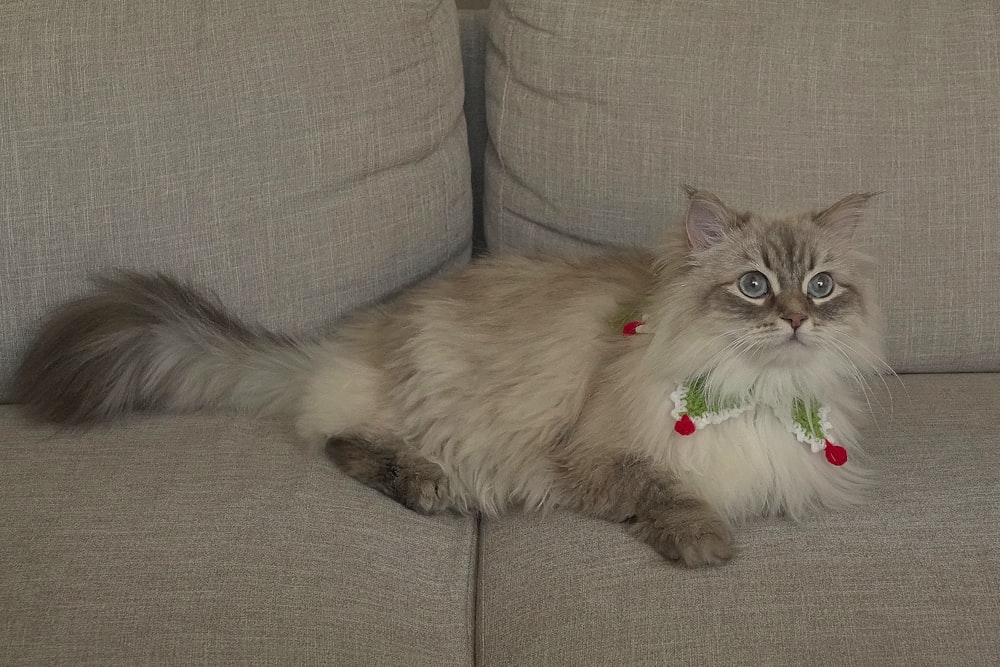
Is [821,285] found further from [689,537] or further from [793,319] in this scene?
[689,537]

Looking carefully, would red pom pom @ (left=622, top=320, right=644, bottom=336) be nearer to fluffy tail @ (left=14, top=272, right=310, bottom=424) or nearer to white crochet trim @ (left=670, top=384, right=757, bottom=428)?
white crochet trim @ (left=670, top=384, right=757, bottom=428)

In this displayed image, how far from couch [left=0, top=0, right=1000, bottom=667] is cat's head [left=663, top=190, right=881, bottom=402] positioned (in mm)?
254

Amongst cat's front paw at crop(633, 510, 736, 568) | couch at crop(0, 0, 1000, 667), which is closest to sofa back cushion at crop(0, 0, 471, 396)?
couch at crop(0, 0, 1000, 667)

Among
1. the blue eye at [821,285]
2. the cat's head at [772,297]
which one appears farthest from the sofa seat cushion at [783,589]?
the blue eye at [821,285]

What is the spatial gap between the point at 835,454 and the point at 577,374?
43cm

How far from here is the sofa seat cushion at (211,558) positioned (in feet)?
4.18

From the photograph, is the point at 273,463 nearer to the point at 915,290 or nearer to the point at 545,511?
the point at 545,511

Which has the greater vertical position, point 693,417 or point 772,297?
point 772,297

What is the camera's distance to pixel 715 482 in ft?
5.05

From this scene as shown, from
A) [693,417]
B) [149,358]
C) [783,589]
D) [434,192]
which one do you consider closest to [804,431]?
[693,417]

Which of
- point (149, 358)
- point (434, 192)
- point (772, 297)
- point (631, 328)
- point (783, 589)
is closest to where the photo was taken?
point (783, 589)

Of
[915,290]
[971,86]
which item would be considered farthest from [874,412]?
[971,86]

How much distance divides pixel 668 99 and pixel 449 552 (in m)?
0.97

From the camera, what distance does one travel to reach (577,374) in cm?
165
